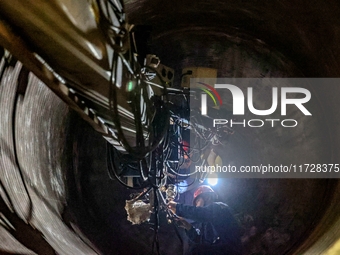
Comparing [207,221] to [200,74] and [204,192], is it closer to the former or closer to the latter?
[204,192]

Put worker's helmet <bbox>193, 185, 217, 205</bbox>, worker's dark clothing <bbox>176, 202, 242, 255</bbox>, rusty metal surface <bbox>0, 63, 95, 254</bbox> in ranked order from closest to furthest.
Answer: rusty metal surface <bbox>0, 63, 95, 254</bbox> → worker's dark clothing <bbox>176, 202, 242, 255</bbox> → worker's helmet <bbox>193, 185, 217, 205</bbox>

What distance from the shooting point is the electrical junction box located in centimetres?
389

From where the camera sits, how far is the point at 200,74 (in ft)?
13.1

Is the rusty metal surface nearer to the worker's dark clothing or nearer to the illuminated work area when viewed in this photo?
the illuminated work area

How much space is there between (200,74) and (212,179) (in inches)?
50.0

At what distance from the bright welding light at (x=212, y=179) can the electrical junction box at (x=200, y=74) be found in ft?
3.58

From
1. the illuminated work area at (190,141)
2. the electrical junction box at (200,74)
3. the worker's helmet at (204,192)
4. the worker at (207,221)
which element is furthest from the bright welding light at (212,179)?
the electrical junction box at (200,74)

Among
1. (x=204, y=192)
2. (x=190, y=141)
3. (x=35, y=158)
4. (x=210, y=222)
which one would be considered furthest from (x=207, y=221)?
(x=35, y=158)

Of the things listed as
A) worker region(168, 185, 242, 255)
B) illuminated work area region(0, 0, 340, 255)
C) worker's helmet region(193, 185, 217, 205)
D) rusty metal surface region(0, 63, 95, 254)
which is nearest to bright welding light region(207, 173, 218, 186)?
illuminated work area region(0, 0, 340, 255)

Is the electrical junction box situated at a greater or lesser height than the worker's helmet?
greater

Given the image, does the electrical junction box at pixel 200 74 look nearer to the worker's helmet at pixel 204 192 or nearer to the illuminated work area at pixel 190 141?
the illuminated work area at pixel 190 141

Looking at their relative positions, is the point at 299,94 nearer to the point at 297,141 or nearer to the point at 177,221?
the point at 297,141

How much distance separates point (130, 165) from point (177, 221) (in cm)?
75

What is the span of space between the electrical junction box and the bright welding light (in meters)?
1.09
